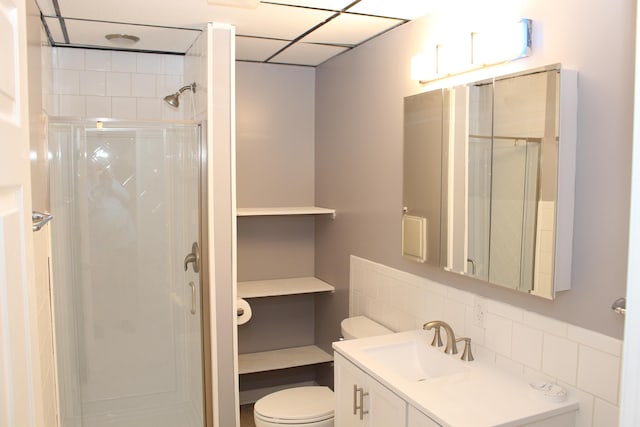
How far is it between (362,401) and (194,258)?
4.21ft

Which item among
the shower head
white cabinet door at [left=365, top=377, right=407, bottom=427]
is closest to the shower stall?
the shower head

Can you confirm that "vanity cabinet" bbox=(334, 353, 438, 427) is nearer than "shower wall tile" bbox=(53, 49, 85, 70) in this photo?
Yes

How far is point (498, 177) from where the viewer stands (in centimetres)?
199

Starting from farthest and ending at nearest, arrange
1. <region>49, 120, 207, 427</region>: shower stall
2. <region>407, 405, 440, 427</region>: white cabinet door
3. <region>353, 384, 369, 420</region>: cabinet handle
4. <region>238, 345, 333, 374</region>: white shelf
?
<region>238, 345, 333, 374</region>: white shelf → <region>49, 120, 207, 427</region>: shower stall → <region>353, 384, 369, 420</region>: cabinet handle → <region>407, 405, 440, 427</region>: white cabinet door

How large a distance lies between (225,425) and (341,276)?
113 cm

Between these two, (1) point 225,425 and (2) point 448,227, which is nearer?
(2) point 448,227

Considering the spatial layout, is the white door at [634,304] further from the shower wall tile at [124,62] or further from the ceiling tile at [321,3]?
the shower wall tile at [124,62]

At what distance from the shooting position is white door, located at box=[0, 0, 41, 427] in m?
0.84

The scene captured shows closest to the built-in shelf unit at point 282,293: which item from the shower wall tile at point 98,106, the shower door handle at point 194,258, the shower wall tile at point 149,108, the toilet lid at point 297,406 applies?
the shower door handle at point 194,258

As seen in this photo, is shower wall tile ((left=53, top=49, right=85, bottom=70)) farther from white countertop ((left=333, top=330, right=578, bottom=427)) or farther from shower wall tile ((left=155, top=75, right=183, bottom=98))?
white countertop ((left=333, top=330, right=578, bottom=427))

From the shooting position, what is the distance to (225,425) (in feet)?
9.57

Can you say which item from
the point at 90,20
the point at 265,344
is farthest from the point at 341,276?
the point at 90,20

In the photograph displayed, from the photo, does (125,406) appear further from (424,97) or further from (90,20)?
(424,97)

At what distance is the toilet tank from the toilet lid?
0.36 metres
